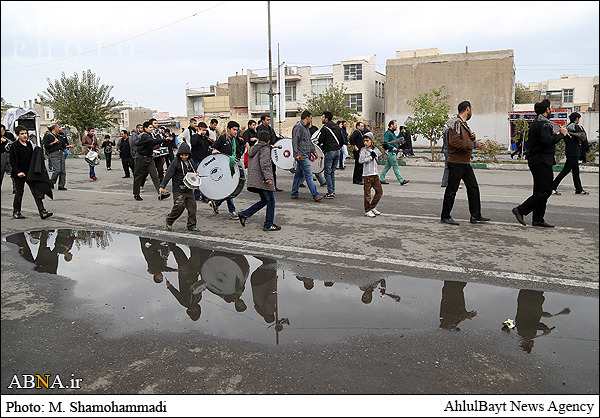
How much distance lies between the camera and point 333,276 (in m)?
5.43

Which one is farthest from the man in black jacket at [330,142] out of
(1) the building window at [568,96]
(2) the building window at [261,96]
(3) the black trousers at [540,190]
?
(1) the building window at [568,96]

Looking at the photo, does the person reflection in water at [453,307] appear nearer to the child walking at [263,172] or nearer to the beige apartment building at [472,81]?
the child walking at [263,172]

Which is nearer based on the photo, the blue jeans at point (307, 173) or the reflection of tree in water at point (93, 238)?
the reflection of tree in water at point (93, 238)

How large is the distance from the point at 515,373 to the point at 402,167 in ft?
54.7

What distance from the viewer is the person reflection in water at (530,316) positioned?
387cm

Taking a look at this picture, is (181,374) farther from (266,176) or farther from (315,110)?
(315,110)

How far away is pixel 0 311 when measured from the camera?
4691mm

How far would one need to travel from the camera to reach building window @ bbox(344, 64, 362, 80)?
5372cm

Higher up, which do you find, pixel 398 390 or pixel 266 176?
pixel 266 176

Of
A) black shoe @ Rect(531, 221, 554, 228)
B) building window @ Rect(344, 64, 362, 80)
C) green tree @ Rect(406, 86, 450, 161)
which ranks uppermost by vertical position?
building window @ Rect(344, 64, 362, 80)

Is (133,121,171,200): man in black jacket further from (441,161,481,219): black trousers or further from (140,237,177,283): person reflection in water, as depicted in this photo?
(441,161,481,219): black trousers

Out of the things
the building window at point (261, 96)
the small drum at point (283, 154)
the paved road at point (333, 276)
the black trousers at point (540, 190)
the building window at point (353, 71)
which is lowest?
the paved road at point (333, 276)

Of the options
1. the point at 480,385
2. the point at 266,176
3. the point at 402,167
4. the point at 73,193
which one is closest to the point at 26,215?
the point at 73,193

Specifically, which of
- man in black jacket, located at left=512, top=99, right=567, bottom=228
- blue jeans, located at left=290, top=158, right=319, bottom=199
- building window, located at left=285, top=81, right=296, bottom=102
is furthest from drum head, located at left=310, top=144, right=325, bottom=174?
building window, located at left=285, top=81, right=296, bottom=102
